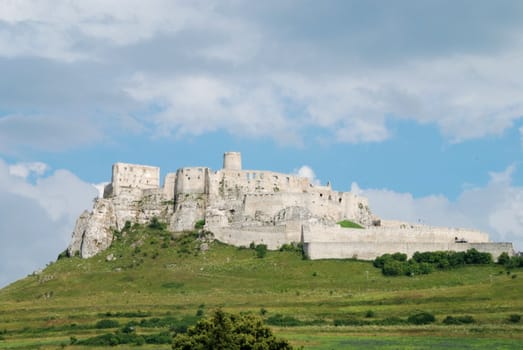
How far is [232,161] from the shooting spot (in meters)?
112

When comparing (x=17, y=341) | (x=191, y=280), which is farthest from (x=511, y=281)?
(x=17, y=341)

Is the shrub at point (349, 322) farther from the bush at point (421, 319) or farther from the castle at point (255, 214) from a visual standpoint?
the castle at point (255, 214)

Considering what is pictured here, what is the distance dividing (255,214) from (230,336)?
5880 centimetres

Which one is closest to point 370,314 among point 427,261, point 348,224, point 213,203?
point 427,261

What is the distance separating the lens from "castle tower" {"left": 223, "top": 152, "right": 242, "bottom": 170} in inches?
4400

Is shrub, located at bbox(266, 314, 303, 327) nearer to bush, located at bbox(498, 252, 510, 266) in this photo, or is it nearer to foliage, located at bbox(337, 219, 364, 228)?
bush, located at bbox(498, 252, 510, 266)

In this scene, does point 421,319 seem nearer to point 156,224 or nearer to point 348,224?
point 348,224

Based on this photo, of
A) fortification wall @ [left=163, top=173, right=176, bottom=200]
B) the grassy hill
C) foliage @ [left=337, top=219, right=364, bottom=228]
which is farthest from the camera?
fortification wall @ [left=163, top=173, right=176, bottom=200]

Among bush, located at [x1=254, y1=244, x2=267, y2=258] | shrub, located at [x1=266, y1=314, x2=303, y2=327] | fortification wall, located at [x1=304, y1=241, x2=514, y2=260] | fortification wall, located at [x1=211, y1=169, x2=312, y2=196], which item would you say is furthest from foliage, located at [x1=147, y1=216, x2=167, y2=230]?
shrub, located at [x1=266, y1=314, x2=303, y2=327]

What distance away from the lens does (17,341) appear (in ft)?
226

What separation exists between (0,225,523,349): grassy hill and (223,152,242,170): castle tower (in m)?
10.6

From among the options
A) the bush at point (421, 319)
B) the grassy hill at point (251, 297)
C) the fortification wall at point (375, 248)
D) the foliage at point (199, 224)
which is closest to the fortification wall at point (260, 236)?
the grassy hill at point (251, 297)

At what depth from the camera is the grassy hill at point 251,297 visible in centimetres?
6762

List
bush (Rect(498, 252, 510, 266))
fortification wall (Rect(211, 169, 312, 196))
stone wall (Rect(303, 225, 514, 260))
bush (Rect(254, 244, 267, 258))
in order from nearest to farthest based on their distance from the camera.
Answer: bush (Rect(498, 252, 510, 266)) < stone wall (Rect(303, 225, 514, 260)) < bush (Rect(254, 244, 267, 258)) < fortification wall (Rect(211, 169, 312, 196))
